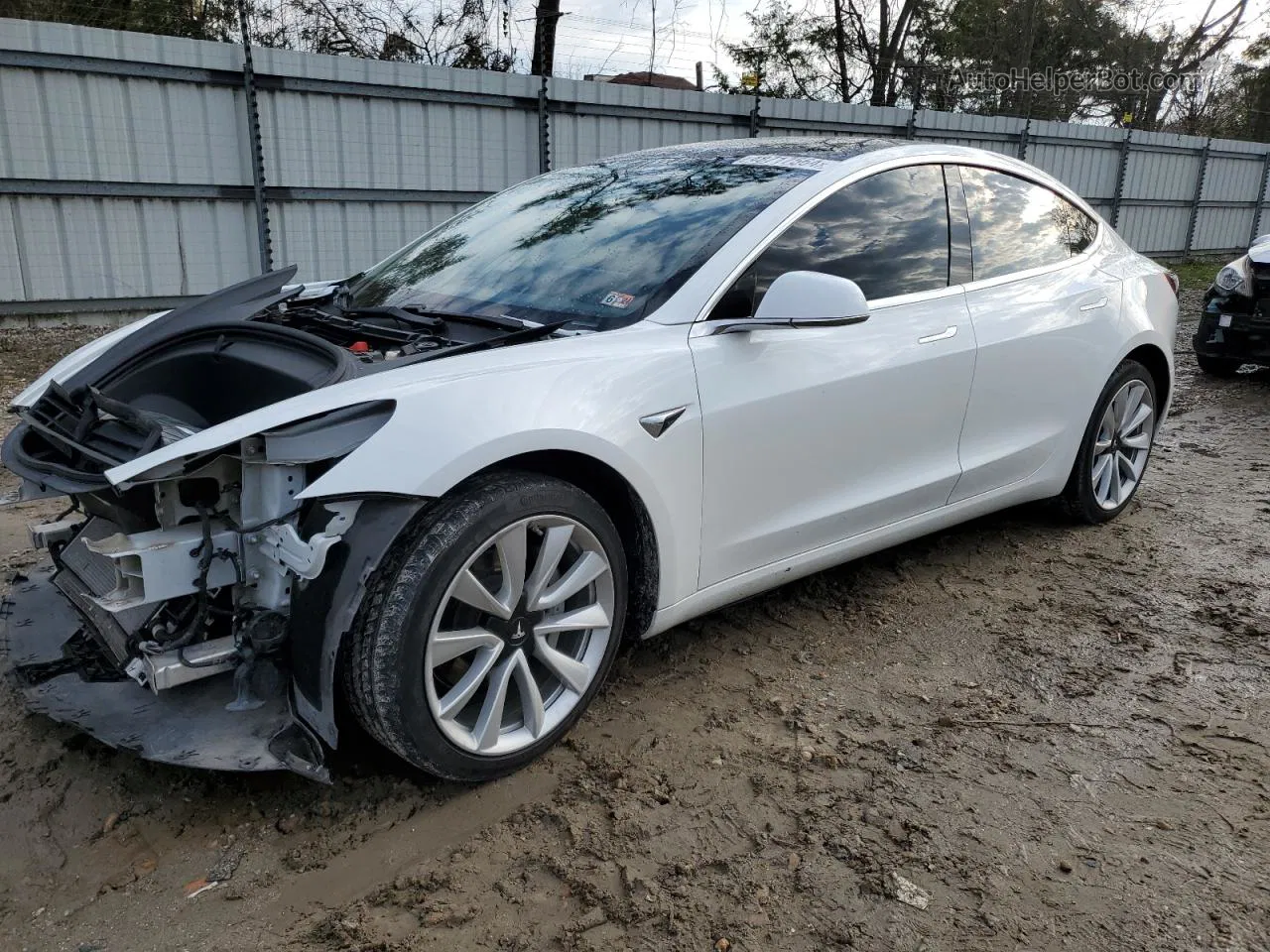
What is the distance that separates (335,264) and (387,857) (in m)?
8.17

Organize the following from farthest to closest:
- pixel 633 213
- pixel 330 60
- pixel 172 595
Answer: pixel 330 60 < pixel 633 213 < pixel 172 595

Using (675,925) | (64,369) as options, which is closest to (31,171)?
(64,369)

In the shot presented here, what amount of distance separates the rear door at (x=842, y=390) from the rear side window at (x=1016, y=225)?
0.20 metres

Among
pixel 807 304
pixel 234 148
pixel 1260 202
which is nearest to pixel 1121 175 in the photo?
pixel 1260 202

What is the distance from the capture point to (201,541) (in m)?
2.23

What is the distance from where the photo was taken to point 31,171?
7.98 meters

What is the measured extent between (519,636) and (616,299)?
104 cm

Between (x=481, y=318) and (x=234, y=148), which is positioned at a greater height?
(x=234, y=148)

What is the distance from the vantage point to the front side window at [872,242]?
297 centimetres

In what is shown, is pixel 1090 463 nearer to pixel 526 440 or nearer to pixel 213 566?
pixel 526 440

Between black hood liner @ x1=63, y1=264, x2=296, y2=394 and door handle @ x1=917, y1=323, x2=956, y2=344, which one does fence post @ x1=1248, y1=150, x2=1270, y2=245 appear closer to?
door handle @ x1=917, y1=323, x2=956, y2=344

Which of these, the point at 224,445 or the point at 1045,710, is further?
the point at 1045,710

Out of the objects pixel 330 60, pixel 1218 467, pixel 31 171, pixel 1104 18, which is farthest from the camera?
pixel 1104 18

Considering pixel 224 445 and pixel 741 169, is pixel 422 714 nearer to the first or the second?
pixel 224 445
